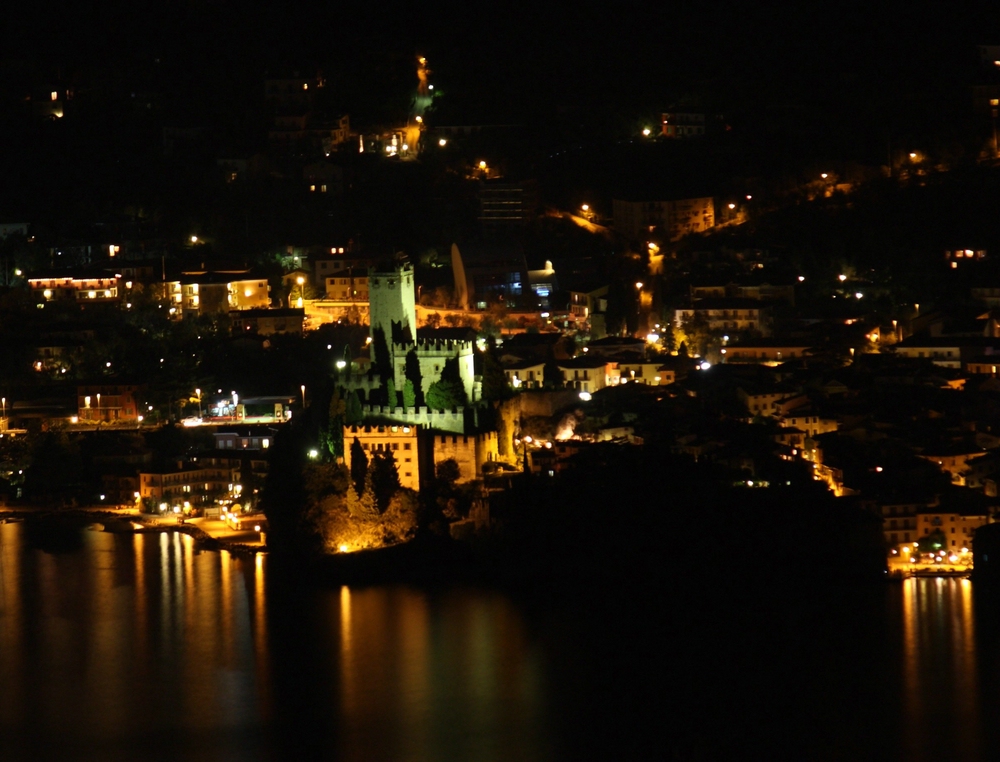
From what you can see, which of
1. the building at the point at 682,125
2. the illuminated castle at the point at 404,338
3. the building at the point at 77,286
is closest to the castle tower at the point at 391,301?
the illuminated castle at the point at 404,338

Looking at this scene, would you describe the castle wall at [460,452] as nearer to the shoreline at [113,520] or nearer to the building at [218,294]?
the shoreline at [113,520]

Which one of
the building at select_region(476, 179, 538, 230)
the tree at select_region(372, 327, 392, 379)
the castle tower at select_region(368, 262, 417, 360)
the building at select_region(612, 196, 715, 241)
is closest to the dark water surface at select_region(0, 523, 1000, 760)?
the tree at select_region(372, 327, 392, 379)

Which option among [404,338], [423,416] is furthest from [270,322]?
[423,416]

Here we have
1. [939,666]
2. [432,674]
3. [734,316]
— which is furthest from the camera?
[734,316]

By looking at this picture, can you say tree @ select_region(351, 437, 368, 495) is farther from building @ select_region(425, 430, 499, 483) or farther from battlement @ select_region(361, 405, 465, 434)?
building @ select_region(425, 430, 499, 483)

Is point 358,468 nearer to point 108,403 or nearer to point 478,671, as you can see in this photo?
point 478,671

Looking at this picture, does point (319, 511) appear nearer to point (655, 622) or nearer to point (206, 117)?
point (655, 622)
